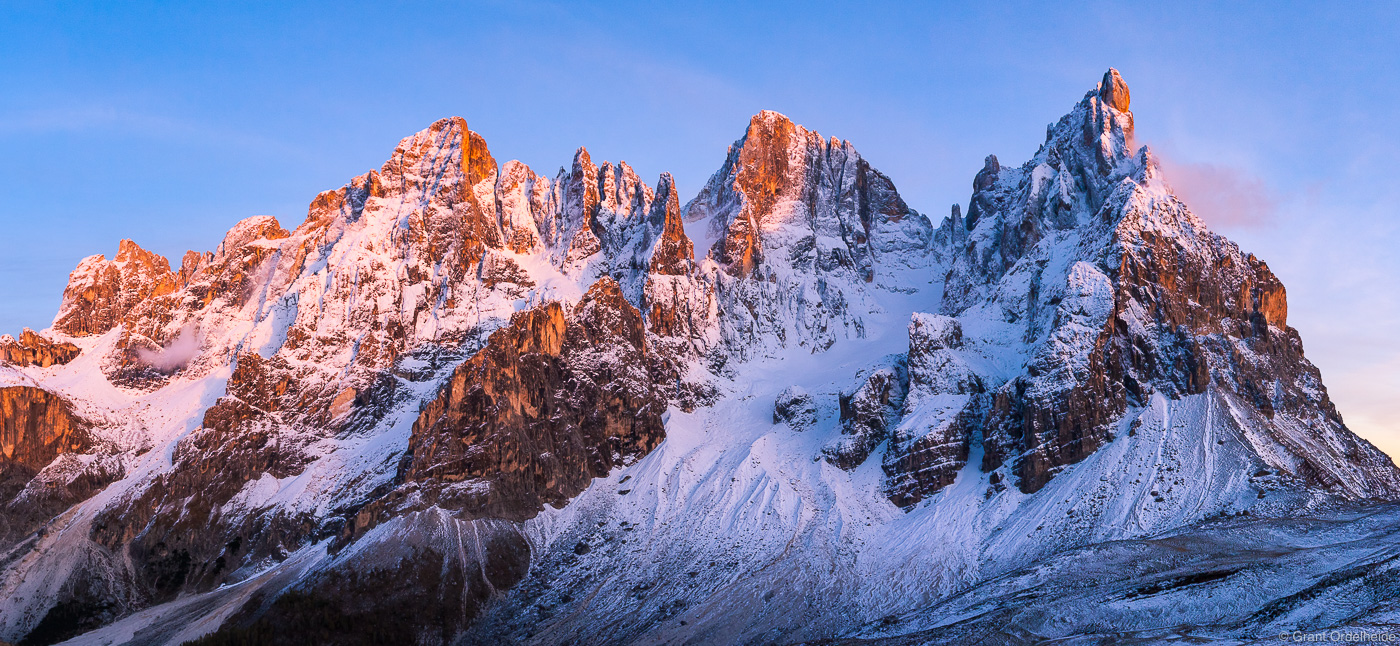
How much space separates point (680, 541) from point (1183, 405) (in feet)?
297

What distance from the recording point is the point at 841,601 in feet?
561

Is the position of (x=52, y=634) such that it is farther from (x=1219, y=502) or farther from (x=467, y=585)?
(x=1219, y=502)

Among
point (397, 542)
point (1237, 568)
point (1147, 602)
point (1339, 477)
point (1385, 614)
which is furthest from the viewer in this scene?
point (397, 542)

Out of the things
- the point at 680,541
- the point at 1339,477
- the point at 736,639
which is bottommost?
the point at 1339,477

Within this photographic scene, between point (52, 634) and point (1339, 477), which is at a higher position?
point (52, 634)

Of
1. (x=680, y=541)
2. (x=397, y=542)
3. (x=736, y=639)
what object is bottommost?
(x=736, y=639)

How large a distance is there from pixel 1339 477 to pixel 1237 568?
52.7m

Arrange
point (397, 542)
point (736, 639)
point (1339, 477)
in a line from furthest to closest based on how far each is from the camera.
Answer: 1. point (397, 542)
2. point (1339, 477)
3. point (736, 639)

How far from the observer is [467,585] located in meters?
187

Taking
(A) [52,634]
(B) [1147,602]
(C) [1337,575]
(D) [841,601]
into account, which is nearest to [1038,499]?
(D) [841,601]

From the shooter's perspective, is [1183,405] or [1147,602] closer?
[1147,602]

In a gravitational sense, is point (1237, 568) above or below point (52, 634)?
below

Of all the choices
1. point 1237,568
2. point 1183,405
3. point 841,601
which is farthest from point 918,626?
point 1183,405

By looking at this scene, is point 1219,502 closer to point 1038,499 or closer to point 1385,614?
point 1038,499
